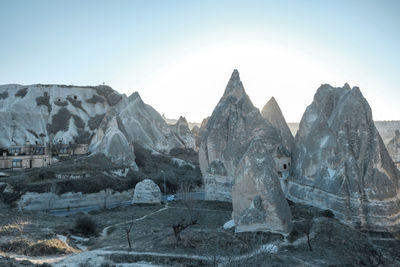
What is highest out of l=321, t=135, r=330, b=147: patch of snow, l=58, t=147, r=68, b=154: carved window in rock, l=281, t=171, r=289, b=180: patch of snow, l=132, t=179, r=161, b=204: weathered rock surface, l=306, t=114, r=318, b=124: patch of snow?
l=306, t=114, r=318, b=124: patch of snow

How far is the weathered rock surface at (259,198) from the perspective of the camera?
70.6 feet

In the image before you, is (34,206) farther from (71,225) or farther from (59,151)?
(59,151)

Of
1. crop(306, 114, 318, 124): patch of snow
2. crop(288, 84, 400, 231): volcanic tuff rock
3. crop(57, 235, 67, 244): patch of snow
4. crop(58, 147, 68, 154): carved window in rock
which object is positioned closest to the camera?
crop(57, 235, 67, 244): patch of snow

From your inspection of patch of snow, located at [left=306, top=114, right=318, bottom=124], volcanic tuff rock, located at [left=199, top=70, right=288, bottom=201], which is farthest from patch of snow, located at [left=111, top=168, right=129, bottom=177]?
patch of snow, located at [left=306, top=114, right=318, bottom=124]

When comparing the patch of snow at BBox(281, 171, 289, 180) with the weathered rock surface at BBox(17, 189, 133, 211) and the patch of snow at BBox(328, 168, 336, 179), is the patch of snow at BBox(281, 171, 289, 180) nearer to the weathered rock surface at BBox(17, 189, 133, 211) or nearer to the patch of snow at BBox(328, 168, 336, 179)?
the patch of snow at BBox(328, 168, 336, 179)

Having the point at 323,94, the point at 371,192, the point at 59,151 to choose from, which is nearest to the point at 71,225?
the point at 371,192

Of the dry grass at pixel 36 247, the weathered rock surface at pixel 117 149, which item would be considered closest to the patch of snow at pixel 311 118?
the dry grass at pixel 36 247

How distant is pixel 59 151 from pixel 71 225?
41.9 meters

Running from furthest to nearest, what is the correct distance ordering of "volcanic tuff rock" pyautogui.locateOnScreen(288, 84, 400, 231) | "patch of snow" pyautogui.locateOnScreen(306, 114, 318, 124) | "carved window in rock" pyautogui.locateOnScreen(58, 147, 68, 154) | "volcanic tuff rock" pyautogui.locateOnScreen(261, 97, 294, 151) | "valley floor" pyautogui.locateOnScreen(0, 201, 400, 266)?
1. "carved window in rock" pyautogui.locateOnScreen(58, 147, 68, 154)
2. "volcanic tuff rock" pyautogui.locateOnScreen(261, 97, 294, 151)
3. "patch of snow" pyautogui.locateOnScreen(306, 114, 318, 124)
4. "volcanic tuff rock" pyautogui.locateOnScreen(288, 84, 400, 231)
5. "valley floor" pyautogui.locateOnScreen(0, 201, 400, 266)

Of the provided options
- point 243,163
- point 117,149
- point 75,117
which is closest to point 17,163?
point 117,149

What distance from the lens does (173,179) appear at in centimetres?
5522

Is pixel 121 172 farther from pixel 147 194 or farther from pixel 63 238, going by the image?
pixel 63 238

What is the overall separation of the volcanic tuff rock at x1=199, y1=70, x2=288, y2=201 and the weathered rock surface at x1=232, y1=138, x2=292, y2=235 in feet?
45.9

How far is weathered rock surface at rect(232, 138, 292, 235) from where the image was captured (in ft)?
70.6
